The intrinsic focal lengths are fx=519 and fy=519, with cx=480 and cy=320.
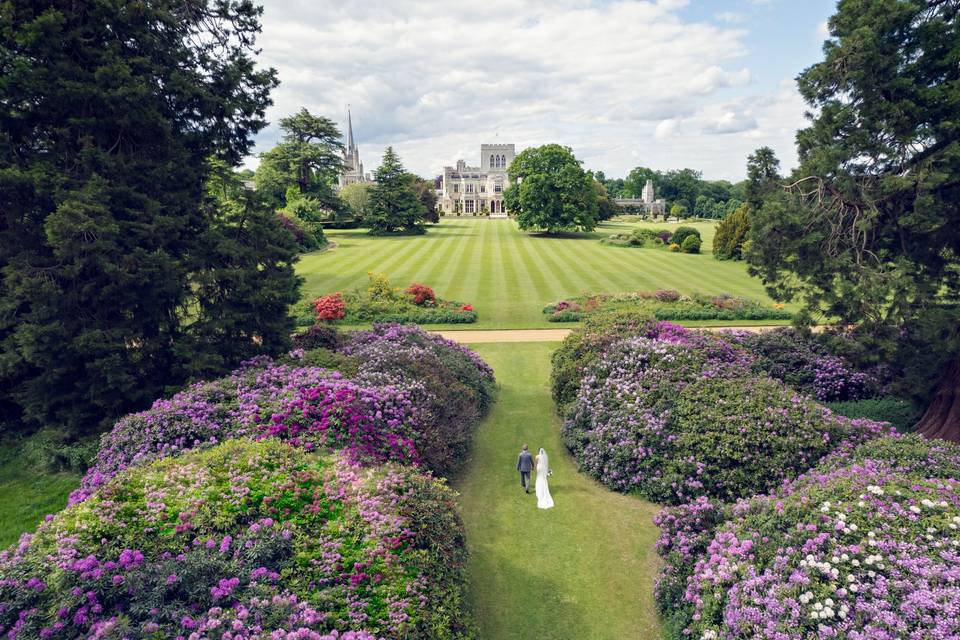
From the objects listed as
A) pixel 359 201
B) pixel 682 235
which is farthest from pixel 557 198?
pixel 359 201

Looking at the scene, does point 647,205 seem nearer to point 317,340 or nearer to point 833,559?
point 317,340

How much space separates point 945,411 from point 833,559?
7.84 m

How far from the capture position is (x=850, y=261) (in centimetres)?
1075

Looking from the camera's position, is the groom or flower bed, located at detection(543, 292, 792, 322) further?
flower bed, located at detection(543, 292, 792, 322)

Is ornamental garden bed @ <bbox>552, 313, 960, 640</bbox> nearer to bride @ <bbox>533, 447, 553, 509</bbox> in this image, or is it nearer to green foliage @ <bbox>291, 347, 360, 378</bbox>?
bride @ <bbox>533, 447, 553, 509</bbox>

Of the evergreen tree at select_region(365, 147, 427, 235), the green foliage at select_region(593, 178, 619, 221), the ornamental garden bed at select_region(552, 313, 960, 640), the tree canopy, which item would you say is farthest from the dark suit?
the green foliage at select_region(593, 178, 619, 221)

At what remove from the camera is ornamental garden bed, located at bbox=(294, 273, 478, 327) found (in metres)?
23.4

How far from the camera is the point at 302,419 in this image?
29.7ft

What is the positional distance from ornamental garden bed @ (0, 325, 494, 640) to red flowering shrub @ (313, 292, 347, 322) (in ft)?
42.3

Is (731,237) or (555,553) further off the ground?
(731,237)

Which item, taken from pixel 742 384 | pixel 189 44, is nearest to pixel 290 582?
pixel 742 384

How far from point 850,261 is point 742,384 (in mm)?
3348

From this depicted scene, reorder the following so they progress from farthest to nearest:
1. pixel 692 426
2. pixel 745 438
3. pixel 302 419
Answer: pixel 692 426, pixel 745 438, pixel 302 419

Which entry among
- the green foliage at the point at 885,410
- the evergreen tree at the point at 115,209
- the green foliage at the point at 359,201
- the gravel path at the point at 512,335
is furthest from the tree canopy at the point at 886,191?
the green foliage at the point at 359,201
